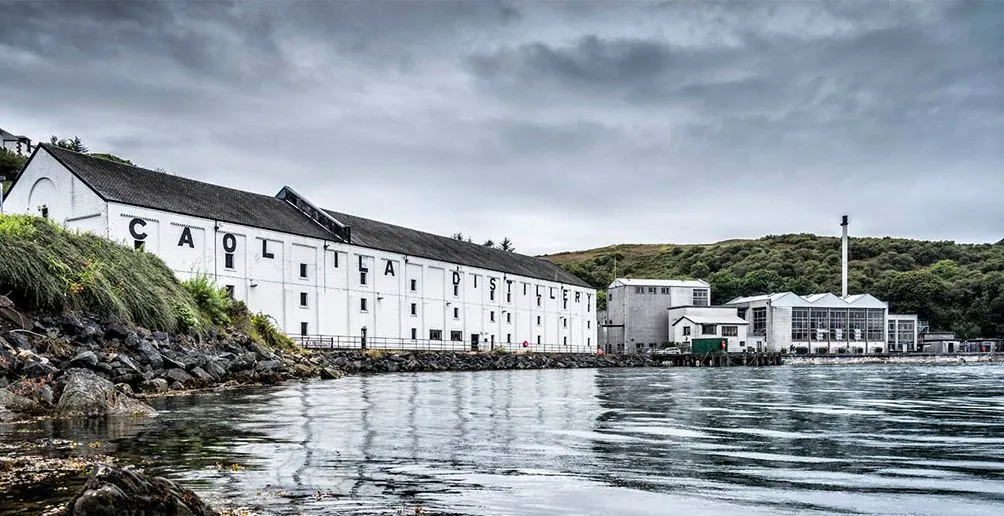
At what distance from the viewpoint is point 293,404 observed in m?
21.0

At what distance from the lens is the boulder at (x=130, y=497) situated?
6.14 meters

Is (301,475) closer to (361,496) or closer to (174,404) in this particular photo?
(361,496)

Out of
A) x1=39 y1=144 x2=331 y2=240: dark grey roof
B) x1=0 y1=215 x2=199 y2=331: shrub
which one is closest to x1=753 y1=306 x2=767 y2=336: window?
x1=39 y1=144 x2=331 y2=240: dark grey roof

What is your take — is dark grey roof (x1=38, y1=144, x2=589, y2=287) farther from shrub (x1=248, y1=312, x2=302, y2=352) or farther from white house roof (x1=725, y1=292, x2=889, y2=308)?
white house roof (x1=725, y1=292, x2=889, y2=308)

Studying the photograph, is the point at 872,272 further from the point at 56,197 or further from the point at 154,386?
the point at 154,386

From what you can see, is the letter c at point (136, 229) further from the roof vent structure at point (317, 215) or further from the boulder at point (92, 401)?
the boulder at point (92, 401)

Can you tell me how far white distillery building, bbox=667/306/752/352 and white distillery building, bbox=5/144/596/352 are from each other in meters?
18.3

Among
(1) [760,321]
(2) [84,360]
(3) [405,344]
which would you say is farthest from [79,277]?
(1) [760,321]

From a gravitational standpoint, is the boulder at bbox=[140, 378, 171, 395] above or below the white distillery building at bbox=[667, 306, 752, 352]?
above

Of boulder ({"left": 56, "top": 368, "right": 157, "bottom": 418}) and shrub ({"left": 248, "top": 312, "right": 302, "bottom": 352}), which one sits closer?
boulder ({"left": 56, "top": 368, "right": 157, "bottom": 418})

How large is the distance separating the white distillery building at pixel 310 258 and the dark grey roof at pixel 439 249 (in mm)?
202

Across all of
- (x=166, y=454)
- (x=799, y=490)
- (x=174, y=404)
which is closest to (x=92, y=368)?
(x=174, y=404)

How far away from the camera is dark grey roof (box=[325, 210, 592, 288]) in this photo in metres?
65.6

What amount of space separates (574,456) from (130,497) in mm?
6633
